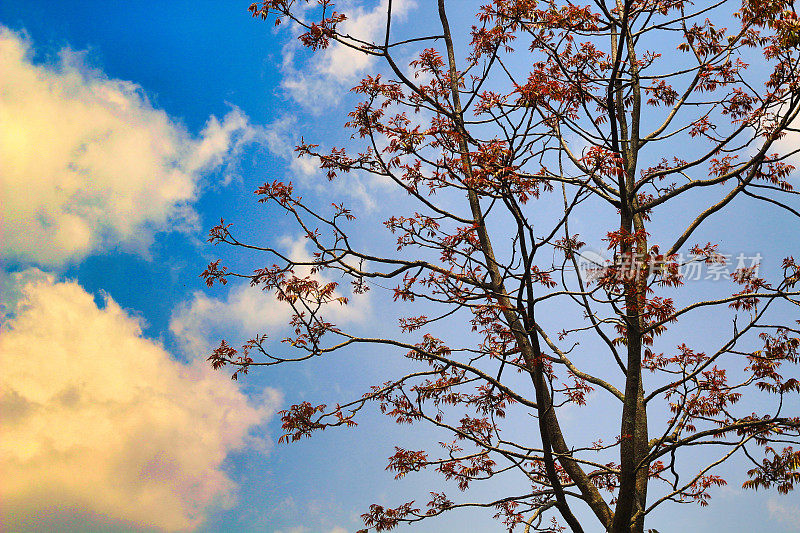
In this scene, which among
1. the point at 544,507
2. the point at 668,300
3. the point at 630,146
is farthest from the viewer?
the point at 630,146

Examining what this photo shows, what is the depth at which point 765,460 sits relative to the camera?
6.28 m

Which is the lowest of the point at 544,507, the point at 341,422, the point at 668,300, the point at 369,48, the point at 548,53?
the point at 544,507

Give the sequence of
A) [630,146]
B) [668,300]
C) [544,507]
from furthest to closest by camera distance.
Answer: [630,146]
[544,507]
[668,300]

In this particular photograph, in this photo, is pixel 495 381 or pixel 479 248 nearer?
Answer: pixel 495 381

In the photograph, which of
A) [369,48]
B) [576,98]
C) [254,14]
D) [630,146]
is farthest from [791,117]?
[254,14]

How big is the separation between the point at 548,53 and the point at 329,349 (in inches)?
157

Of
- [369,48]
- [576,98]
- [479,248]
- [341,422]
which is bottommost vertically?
[341,422]

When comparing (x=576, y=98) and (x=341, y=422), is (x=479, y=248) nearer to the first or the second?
(x=576, y=98)

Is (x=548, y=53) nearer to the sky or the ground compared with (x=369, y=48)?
nearer to the ground

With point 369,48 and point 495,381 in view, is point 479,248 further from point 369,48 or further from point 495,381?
point 369,48

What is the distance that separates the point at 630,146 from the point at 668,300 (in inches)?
78.5

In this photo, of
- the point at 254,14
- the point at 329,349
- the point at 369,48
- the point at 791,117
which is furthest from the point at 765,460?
the point at 254,14

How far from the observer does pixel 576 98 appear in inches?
244

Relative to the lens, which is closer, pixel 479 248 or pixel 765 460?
pixel 765 460
